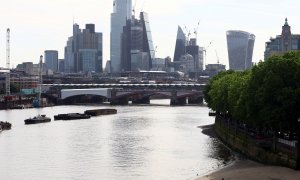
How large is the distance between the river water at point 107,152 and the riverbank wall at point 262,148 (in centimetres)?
184

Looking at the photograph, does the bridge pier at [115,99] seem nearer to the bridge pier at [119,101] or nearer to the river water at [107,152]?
the bridge pier at [119,101]

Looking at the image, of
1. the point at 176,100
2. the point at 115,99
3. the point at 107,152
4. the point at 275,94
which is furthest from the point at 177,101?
the point at 275,94

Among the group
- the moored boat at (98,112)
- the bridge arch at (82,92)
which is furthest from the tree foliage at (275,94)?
the bridge arch at (82,92)

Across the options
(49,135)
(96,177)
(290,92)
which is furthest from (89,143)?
(290,92)

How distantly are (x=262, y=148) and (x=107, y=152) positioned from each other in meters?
16.0

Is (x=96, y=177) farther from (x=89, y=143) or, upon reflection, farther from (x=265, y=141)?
(x=89, y=143)

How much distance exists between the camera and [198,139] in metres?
76.9

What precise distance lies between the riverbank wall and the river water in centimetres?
184

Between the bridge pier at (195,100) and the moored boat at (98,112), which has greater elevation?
the bridge pier at (195,100)

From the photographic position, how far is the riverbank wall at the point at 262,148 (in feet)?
161

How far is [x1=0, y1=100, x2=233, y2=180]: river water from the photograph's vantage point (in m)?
51.2

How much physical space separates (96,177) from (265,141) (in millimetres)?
15339

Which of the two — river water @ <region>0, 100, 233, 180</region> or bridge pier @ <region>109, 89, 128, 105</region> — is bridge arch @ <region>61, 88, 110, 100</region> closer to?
bridge pier @ <region>109, 89, 128, 105</region>

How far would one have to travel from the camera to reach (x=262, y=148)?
54938 millimetres
